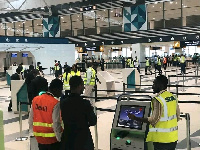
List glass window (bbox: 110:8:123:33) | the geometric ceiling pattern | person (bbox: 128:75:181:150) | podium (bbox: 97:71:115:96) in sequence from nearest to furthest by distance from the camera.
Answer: person (bbox: 128:75:181:150) < podium (bbox: 97:71:115:96) < the geometric ceiling pattern < glass window (bbox: 110:8:123:33)

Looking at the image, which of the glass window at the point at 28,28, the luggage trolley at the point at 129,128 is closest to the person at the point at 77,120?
the luggage trolley at the point at 129,128

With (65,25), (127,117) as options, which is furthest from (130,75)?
(65,25)

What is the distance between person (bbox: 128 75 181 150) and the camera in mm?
3648

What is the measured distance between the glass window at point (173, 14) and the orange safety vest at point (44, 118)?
112 ft

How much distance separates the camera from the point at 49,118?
3865 mm

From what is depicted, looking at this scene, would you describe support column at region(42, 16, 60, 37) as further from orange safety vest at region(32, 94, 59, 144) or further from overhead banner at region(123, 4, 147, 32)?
orange safety vest at region(32, 94, 59, 144)

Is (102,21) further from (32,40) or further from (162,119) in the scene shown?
(162,119)

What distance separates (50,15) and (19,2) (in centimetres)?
570

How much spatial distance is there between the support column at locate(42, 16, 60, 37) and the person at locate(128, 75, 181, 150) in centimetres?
3784

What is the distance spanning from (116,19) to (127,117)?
36.4 m

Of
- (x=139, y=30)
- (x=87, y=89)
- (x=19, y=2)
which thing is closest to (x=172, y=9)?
(x=139, y=30)

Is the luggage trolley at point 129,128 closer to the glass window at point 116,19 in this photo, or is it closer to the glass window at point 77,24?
the glass window at point 116,19

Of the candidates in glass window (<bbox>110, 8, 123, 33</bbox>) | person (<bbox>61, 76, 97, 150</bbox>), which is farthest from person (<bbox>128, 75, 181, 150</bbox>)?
glass window (<bbox>110, 8, 123, 33</bbox>)

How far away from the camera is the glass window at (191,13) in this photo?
122 feet
